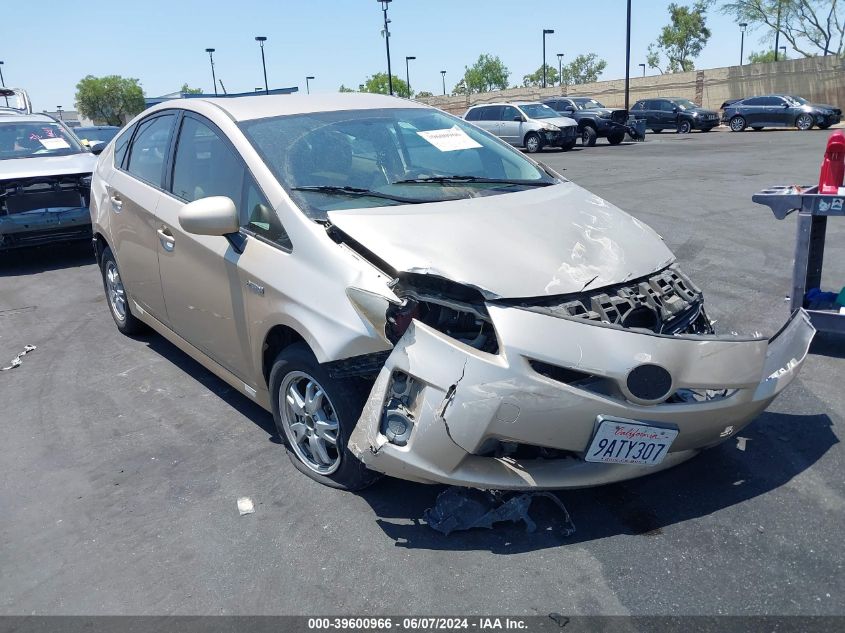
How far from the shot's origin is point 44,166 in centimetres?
868

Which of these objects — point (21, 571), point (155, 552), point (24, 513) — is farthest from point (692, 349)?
point (24, 513)

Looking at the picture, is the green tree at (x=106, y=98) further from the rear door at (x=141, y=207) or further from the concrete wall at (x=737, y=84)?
the rear door at (x=141, y=207)

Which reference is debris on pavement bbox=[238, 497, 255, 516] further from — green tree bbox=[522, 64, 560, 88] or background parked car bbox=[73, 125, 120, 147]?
green tree bbox=[522, 64, 560, 88]

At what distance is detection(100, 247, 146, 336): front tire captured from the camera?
18.9ft

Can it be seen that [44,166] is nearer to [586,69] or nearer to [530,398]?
[530,398]

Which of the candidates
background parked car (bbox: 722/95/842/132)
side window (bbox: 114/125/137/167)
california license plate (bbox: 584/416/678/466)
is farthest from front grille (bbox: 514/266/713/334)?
background parked car (bbox: 722/95/842/132)

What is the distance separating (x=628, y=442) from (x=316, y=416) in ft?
4.58

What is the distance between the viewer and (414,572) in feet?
9.48

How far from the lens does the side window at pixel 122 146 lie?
17.8ft

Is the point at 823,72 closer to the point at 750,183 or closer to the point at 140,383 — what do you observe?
the point at 750,183

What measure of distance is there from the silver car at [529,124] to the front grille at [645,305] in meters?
20.4


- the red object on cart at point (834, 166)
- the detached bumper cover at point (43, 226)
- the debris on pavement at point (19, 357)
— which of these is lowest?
the debris on pavement at point (19, 357)

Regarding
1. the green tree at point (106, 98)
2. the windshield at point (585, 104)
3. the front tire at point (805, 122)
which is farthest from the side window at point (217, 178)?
the green tree at point (106, 98)

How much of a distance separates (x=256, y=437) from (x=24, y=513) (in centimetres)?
117
